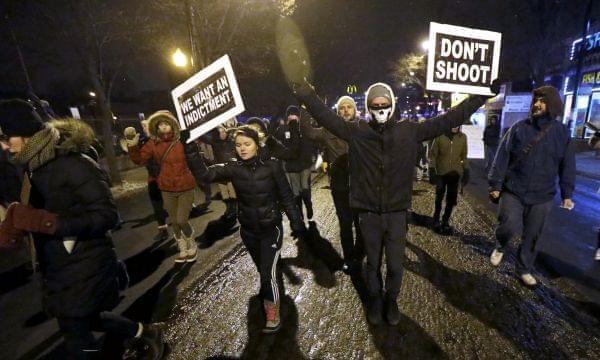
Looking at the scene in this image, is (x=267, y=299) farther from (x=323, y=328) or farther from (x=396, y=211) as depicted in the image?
(x=396, y=211)

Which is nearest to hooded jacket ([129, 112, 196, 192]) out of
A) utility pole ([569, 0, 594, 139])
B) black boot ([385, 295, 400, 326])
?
black boot ([385, 295, 400, 326])

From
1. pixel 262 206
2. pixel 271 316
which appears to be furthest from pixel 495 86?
pixel 271 316

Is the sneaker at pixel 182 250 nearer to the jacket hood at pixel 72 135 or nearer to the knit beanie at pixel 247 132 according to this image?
the knit beanie at pixel 247 132

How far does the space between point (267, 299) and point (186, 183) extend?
2159 millimetres

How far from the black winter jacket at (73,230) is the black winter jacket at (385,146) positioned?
176cm

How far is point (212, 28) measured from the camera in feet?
43.1

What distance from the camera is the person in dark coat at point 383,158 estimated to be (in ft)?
9.41

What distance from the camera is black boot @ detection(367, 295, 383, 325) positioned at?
3.20 m

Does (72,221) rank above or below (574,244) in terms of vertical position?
above

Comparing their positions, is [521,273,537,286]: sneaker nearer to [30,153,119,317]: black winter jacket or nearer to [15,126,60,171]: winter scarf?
[30,153,119,317]: black winter jacket

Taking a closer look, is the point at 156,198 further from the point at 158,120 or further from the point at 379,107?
the point at 379,107

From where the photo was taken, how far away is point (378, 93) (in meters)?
2.89

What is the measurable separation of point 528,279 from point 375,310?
1.99 meters

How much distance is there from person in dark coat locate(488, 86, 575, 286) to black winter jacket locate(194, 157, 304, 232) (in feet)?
8.31
